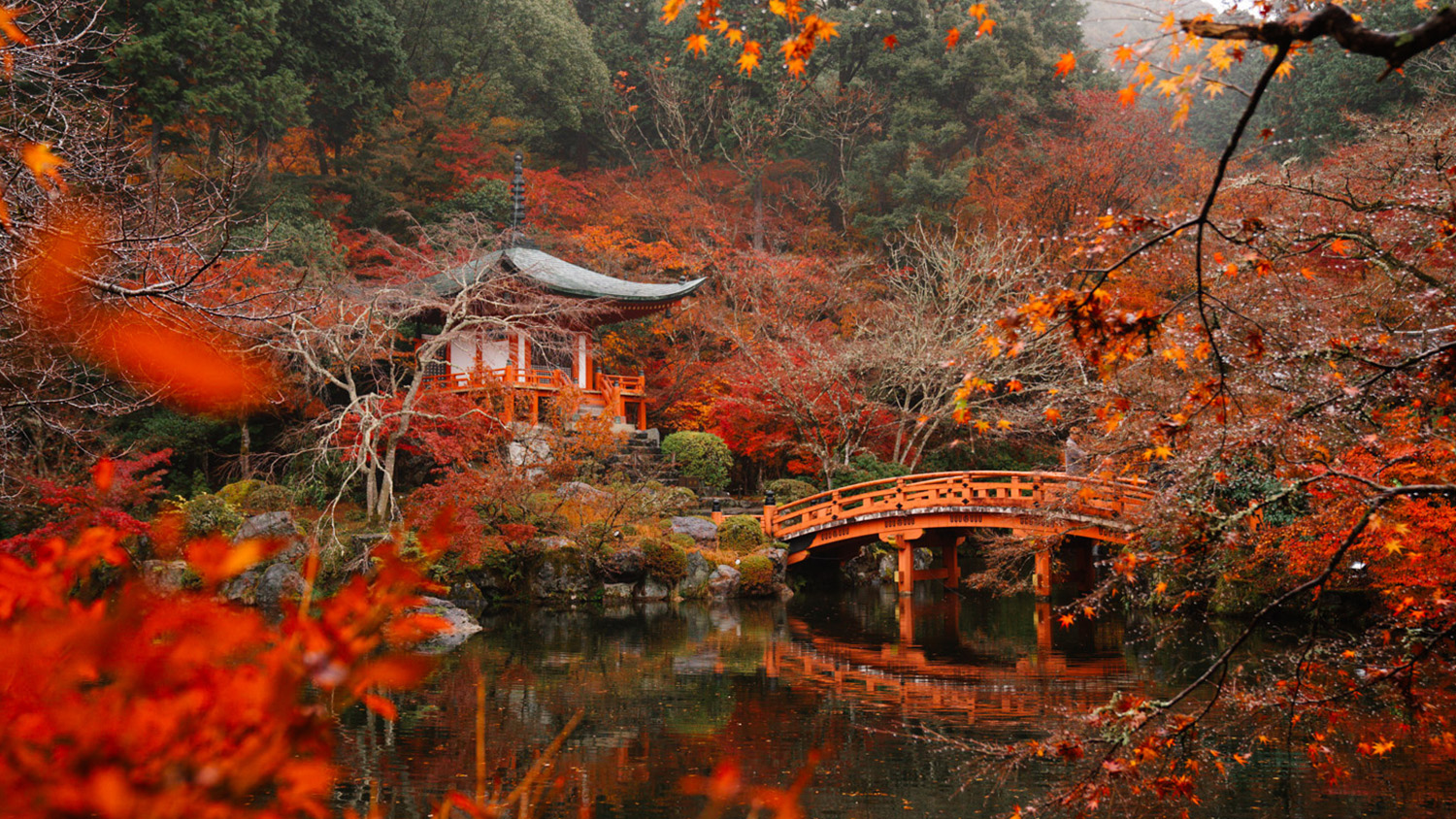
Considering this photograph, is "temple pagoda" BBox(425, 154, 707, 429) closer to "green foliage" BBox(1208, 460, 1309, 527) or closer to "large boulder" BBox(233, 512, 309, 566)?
"large boulder" BBox(233, 512, 309, 566)

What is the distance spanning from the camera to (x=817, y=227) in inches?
993

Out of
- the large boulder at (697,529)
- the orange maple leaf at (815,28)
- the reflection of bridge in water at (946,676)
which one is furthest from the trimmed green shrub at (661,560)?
the orange maple leaf at (815,28)

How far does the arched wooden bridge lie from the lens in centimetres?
1373

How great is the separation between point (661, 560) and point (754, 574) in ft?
5.29

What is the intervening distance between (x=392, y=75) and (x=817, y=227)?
10.8m

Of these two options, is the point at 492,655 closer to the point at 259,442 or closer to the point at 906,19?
the point at 259,442

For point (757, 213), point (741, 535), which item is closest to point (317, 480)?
point (741, 535)

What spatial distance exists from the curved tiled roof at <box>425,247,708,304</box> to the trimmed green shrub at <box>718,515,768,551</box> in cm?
511

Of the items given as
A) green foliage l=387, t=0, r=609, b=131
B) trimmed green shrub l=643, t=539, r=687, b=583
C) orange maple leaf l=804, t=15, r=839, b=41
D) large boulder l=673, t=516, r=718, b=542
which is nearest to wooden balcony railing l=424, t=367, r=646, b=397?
large boulder l=673, t=516, r=718, b=542

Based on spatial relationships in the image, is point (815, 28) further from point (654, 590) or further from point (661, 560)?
point (654, 590)

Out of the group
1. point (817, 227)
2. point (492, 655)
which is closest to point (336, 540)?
point (492, 655)

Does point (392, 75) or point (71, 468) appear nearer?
point (71, 468)

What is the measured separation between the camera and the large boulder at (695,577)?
600 inches

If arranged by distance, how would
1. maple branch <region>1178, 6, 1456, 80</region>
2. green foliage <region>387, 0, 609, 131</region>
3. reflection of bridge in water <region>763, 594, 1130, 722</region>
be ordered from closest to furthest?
maple branch <region>1178, 6, 1456, 80</region>
reflection of bridge in water <region>763, 594, 1130, 722</region>
green foliage <region>387, 0, 609, 131</region>
